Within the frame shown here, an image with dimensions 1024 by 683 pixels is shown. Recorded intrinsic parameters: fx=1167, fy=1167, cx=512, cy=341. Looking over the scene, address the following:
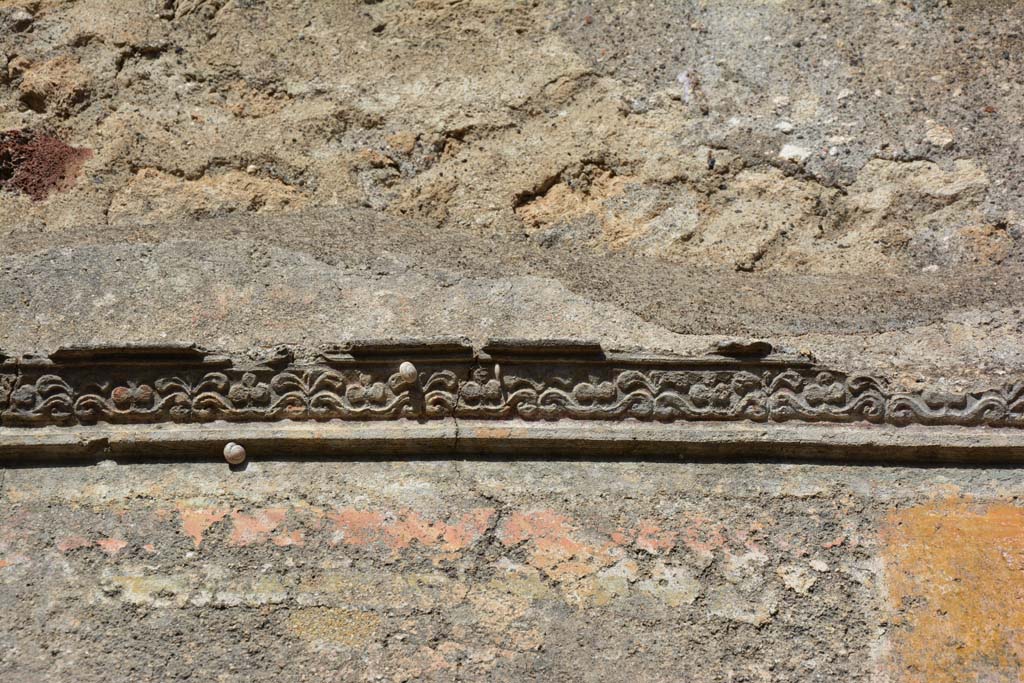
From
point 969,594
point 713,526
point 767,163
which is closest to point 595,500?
point 713,526

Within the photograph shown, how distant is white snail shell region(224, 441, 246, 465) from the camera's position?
2551 mm

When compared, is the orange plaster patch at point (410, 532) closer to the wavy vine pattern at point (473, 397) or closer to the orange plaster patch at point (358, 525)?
the orange plaster patch at point (358, 525)

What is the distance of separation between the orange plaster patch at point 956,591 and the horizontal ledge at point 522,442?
0.50 ft

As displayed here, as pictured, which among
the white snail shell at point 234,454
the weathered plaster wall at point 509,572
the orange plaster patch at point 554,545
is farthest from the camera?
the white snail shell at point 234,454

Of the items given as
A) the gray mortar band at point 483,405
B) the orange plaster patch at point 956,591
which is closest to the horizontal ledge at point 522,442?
the gray mortar band at point 483,405

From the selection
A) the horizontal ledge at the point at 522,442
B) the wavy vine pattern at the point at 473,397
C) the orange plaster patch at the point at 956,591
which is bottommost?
the orange plaster patch at the point at 956,591

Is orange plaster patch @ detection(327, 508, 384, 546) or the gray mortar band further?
the gray mortar band

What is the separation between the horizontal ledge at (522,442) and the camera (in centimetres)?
258

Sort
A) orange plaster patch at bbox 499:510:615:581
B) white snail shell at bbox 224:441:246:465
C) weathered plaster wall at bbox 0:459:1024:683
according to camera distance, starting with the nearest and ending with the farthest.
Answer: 1. weathered plaster wall at bbox 0:459:1024:683
2. orange plaster patch at bbox 499:510:615:581
3. white snail shell at bbox 224:441:246:465

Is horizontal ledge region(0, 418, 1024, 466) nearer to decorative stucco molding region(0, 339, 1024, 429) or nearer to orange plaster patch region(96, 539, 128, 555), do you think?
decorative stucco molding region(0, 339, 1024, 429)

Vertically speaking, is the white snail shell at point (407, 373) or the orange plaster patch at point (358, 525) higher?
the white snail shell at point (407, 373)

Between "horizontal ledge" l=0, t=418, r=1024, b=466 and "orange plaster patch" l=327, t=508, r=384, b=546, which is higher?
"horizontal ledge" l=0, t=418, r=1024, b=466

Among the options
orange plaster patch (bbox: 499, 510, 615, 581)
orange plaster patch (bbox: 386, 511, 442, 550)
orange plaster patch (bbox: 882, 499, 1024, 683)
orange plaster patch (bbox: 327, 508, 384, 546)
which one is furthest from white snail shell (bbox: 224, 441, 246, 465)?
orange plaster patch (bbox: 882, 499, 1024, 683)

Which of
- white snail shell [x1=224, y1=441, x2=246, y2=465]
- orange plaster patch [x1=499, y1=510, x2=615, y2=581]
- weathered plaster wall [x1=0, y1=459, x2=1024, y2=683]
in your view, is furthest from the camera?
white snail shell [x1=224, y1=441, x2=246, y2=465]
